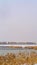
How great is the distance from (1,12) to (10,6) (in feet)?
0.40

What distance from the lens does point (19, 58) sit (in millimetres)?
979

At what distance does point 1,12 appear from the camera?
101cm

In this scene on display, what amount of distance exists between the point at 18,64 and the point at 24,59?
84 millimetres

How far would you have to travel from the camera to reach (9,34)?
3.38 ft

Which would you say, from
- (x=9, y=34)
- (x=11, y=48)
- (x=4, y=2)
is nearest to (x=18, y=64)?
(x=11, y=48)

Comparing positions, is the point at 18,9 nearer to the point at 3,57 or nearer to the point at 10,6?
the point at 10,6

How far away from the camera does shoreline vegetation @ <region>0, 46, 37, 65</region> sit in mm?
971

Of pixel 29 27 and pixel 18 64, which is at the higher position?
pixel 29 27

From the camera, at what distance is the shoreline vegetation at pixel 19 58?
971 millimetres

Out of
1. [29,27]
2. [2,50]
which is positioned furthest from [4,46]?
[29,27]

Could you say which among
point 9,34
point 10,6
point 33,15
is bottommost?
point 9,34

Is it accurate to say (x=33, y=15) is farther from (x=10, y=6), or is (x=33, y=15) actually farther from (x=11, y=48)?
(x=11, y=48)

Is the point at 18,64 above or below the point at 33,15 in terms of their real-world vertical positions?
below

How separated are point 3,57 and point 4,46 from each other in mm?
120
